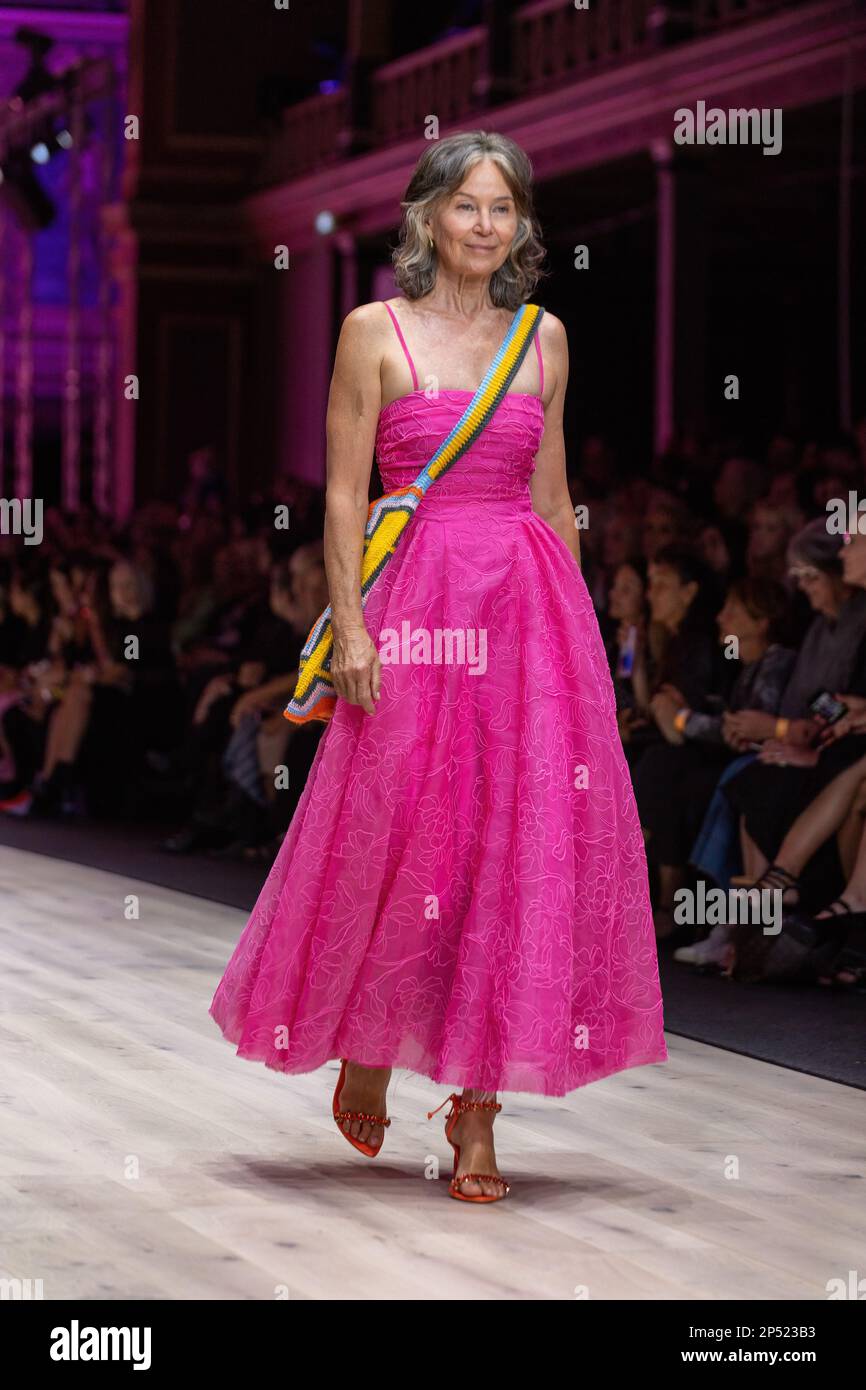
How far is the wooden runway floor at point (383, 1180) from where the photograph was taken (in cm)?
248

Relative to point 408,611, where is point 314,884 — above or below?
below

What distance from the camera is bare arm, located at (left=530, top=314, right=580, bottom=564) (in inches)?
117

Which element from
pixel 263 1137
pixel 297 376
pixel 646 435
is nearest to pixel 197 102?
pixel 297 376

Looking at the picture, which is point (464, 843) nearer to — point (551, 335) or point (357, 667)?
point (357, 667)

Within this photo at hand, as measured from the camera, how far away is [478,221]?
2.89 m

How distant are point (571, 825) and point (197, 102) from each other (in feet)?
44.6

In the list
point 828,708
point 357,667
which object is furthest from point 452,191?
point 828,708

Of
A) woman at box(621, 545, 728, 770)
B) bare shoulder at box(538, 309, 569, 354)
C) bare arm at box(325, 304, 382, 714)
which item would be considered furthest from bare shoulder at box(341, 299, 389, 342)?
woman at box(621, 545, 728, 770)

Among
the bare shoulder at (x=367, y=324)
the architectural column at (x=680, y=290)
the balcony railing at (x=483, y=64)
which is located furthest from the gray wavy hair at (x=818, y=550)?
the architectural column at (x=680, y=290)

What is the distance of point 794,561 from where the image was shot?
202 inches

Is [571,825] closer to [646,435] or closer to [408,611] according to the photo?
[408,611]

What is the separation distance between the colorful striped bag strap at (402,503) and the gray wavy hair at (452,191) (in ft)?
0.17

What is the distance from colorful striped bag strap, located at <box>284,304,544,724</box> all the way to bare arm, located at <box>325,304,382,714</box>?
0.03 meters

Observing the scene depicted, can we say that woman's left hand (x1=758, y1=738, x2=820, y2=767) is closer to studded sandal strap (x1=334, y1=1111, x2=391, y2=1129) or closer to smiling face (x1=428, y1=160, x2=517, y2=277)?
studded sandal strap (x1=334, y1=1111, x2=391, y2=1129)
